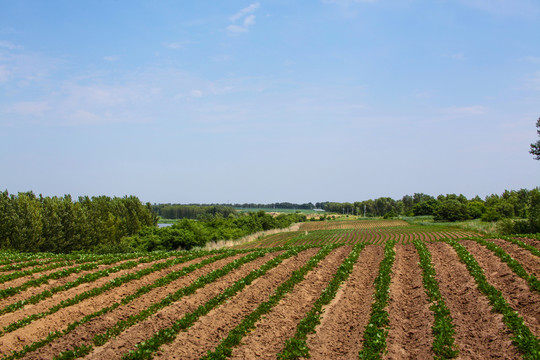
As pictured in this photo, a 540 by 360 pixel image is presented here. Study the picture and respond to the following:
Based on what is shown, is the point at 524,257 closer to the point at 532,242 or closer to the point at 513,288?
the point at 532,242

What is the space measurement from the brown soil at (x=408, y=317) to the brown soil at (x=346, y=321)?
896mm

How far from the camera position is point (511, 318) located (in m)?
11.1

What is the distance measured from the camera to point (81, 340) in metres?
11.3

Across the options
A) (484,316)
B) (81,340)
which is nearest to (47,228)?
(81,340)

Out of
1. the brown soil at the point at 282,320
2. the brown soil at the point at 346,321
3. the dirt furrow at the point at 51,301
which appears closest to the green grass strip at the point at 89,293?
the dirt furrow at the point at 51,301

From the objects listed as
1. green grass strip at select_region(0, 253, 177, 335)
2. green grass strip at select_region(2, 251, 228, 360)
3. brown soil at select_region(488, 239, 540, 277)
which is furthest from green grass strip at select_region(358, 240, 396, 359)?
green grass strip at select_region(0, 253, 177, 335)

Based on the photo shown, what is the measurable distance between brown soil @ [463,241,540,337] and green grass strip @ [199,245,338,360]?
26.3 ft

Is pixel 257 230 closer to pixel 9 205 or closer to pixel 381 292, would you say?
pixel 9 205

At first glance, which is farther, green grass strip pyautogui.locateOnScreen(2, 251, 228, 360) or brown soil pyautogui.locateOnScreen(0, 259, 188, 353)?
brown soil pyautogui.locateOnScreen(0, 259, 188, 353)

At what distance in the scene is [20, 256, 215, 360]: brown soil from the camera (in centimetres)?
1067

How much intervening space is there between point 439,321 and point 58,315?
12888 millimetres

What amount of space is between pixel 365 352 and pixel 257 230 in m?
89.4

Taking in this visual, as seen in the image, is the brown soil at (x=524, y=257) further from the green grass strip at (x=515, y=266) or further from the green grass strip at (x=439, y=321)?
the green grass strip at (x=439, y=321)

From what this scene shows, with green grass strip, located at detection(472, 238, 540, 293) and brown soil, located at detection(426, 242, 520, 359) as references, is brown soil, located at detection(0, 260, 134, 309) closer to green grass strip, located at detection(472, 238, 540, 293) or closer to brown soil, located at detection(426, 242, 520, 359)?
brown soil, located at detection(426, 242, 520, 359)
